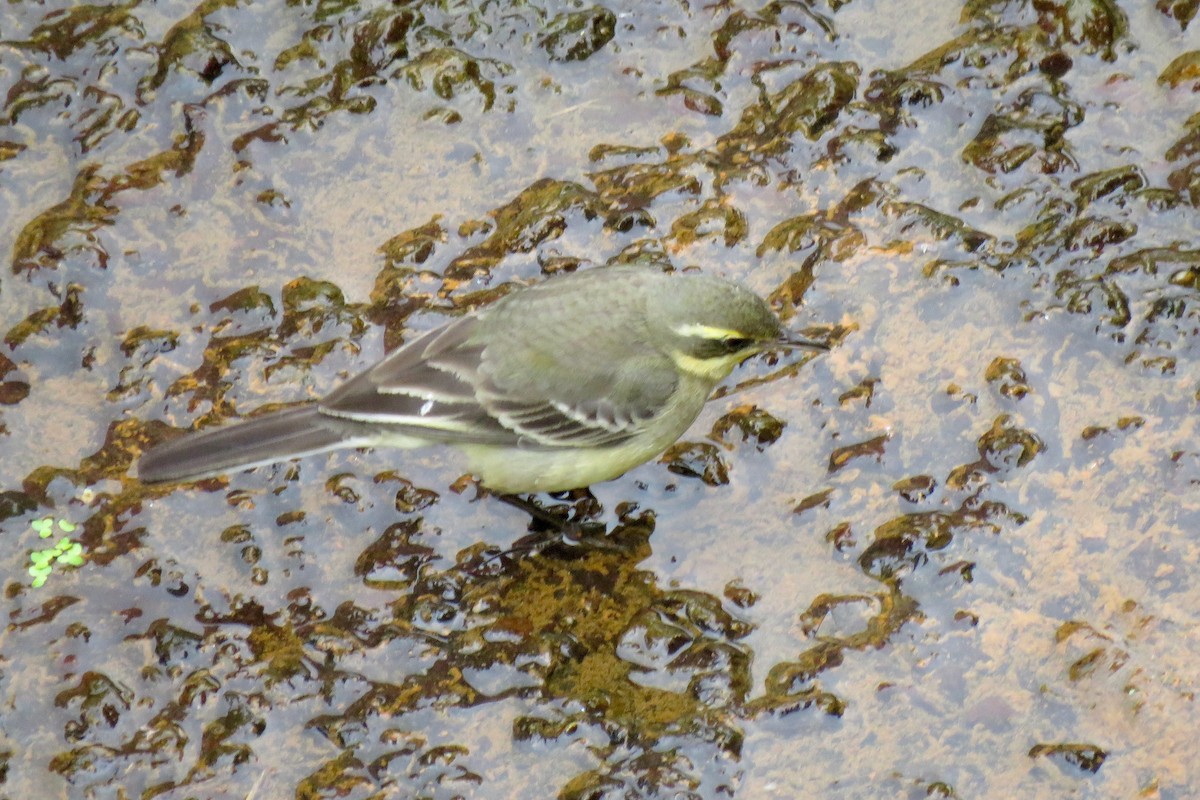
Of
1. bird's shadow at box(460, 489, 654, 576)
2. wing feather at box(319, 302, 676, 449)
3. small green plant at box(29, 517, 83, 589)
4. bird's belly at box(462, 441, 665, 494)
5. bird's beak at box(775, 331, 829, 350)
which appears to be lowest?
bird's shadow at box(460, 489, 654, 576)

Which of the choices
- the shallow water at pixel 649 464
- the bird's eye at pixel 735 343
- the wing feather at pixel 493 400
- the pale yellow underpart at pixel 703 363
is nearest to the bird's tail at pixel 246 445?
the wing feather at pixel 493 400

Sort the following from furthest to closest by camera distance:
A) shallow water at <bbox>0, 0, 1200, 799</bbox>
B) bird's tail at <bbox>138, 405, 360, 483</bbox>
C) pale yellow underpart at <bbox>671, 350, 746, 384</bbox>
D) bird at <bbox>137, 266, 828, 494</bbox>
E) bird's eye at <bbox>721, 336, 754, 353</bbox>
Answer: pale yellow underpart at <bbox>671, 350, 746, 384</bbox>
bird's eye at <bbox>721, 336, 754, 353</bbox>
bird at <bbox>137, 266, 828, 494</bbox>
bird's tail at <bbox>138, 405, 360, 483</bbox>
shallow water at <bbox>0, 0, 1200, 799</bbox>

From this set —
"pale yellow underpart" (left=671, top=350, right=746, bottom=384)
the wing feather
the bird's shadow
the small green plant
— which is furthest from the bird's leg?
the small green plant

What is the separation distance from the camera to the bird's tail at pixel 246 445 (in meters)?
5.63

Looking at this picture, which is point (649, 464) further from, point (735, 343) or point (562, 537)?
point (735, 343)

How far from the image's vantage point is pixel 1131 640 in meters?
5.46

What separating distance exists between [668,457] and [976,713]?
183cm

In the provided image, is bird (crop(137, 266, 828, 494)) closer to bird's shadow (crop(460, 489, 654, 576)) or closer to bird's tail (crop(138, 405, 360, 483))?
bird's tail (crop(138, 405, 360, 483))

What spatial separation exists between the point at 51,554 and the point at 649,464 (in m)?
2.71

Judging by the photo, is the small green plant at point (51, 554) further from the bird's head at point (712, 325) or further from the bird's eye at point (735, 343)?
the bird's eye at point (735, 343)

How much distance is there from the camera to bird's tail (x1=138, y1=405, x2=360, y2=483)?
5.63 meters

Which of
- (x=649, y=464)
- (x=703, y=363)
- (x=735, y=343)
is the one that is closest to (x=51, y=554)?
(x=649, y=464)

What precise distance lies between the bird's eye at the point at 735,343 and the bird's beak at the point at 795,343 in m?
0.14

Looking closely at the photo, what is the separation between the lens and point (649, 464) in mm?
6391
